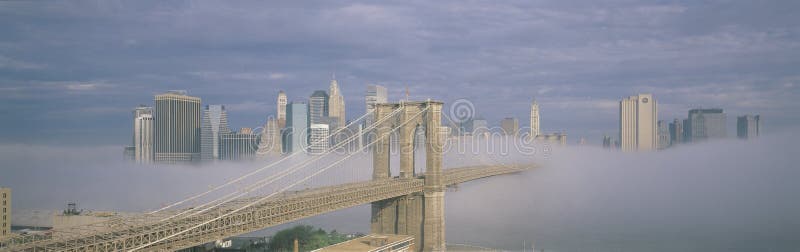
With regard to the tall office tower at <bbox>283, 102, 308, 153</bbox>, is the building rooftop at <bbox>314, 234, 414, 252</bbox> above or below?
below

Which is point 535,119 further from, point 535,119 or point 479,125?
point 479,125

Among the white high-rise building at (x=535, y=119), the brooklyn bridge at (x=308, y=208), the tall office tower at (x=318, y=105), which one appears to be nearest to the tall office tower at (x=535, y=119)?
the white high-rise building at (x=535, y=119)

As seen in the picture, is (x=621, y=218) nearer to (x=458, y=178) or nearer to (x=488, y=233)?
(x=488, y=233)

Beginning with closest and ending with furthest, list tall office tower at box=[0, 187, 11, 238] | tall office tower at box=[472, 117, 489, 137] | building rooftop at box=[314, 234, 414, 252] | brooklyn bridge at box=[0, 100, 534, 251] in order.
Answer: brooklyn bridge at box=[0, 100, 534, 251] → building rooftop at box=[314, 234, 414, 252] → tall office tower at box=[0, 187, 11, 238] → tall office tower at box=[472, 117, 489, 137]

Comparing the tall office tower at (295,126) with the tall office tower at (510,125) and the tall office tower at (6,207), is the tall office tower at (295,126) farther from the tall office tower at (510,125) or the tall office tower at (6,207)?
the tall office tower at (6,207)

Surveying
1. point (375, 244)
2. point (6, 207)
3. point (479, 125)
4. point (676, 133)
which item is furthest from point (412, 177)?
point (676, 133)

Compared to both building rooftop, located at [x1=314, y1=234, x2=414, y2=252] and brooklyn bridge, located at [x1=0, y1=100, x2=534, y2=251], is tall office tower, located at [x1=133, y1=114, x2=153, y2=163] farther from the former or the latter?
building rooftop, located at [x1=314, y1=234, x2=414, y2=252]

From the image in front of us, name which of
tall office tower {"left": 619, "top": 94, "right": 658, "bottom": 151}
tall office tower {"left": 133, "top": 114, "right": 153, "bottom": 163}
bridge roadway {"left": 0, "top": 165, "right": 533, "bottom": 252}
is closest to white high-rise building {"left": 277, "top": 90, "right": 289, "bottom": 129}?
tall office tower {"left": 133, "top": 114, "right": 153, "bottom": 163}
